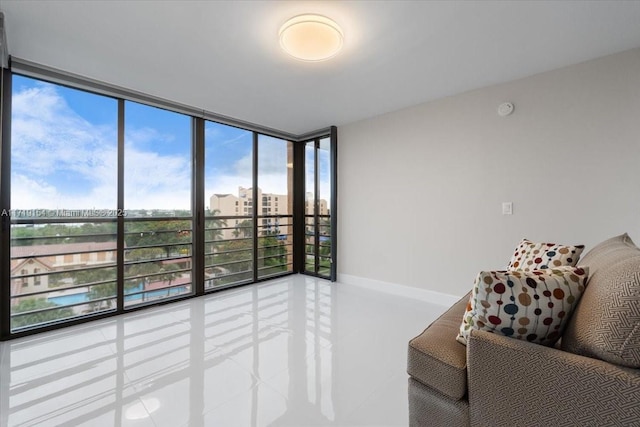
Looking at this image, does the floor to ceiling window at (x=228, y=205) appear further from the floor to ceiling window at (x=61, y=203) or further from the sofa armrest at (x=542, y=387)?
the sofa armrest at (x=542, y=387)

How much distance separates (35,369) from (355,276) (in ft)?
10.6

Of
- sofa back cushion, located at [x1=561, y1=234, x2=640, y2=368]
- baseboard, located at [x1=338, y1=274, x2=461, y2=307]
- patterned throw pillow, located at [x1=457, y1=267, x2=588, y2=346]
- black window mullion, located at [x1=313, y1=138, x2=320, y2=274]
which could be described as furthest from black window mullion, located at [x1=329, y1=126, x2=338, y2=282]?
sofa back cushion, located at [x1=561, y1=234, x2=640, y2=368]

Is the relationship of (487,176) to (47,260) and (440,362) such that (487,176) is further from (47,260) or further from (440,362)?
(47,260)

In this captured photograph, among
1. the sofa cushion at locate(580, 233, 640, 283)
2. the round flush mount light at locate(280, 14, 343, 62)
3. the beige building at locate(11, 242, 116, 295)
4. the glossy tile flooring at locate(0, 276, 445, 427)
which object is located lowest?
the glossy tile flooring at locate(0, 276, 445, 427)

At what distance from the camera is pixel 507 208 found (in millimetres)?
2742

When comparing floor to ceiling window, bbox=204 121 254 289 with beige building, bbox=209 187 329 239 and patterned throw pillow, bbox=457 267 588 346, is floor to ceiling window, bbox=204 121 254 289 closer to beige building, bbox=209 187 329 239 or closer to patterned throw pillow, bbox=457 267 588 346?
beige building, bbox=209 187 329 239

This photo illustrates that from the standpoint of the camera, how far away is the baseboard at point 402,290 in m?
3.13

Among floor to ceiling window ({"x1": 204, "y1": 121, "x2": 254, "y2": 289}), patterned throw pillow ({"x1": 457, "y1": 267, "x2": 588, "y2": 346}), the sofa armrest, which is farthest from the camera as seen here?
floor to ceiling window ({"x1": 204, "y1": 121, "x2": 254, "y2": 289})

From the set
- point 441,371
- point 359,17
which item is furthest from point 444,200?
point 441,371

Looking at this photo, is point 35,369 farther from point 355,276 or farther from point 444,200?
point 444,200

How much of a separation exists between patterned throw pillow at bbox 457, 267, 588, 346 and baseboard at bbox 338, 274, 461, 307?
2.18 meters

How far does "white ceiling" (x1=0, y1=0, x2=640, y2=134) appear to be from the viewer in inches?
69.0

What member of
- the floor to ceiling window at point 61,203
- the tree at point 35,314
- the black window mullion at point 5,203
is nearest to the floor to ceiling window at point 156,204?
the floor to ceiling window at point 61,203

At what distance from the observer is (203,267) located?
11.6 feet
